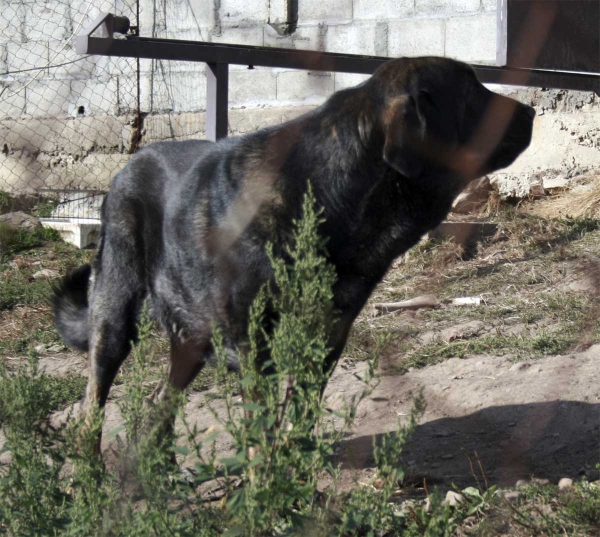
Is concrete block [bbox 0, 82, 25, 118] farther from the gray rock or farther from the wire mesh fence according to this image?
the gray rock

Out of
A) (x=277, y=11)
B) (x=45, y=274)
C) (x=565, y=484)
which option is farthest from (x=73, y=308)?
(x=277, y=11)

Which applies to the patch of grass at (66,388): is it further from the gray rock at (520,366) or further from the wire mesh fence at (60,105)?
the wire mesh fence at (60,105)

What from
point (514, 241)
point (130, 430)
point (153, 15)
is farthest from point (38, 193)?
point (130, 430)

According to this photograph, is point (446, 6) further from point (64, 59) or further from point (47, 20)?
point (47, 20)

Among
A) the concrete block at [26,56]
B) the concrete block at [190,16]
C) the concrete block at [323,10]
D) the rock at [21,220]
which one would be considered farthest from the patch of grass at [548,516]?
the concrete block at [26,56]

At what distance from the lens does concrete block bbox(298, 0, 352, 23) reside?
7.34 metres

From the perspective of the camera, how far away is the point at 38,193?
8.84m

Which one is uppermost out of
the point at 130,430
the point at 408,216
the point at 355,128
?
the point at 355,128

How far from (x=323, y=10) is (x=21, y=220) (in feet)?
11.5

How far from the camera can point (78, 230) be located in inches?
295

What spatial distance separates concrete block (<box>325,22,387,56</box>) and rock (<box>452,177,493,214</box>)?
55.7 inches

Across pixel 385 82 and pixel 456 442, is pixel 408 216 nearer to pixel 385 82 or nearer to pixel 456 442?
pixel 385 82

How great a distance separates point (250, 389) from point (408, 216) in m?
1.32

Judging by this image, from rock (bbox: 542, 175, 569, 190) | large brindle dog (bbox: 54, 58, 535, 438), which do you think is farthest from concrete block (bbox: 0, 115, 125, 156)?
large brindle dog (bbox: 54, 58, 535, 438)
